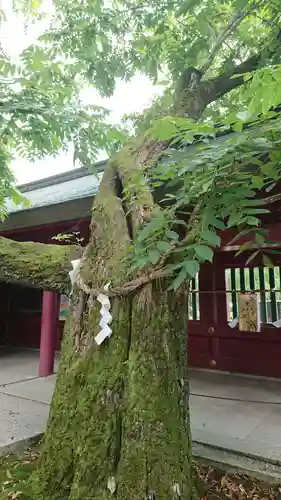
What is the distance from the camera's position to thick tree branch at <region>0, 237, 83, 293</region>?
236 cm

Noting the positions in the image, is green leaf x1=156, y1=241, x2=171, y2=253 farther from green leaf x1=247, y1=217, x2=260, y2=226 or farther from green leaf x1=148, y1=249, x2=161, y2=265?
green leaf x1=247, y1=217, x2=260, y2=226

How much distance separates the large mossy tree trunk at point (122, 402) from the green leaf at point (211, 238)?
465mm

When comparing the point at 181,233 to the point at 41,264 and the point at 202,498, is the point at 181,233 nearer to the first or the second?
the point at 41,264

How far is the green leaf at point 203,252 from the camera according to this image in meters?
1.33

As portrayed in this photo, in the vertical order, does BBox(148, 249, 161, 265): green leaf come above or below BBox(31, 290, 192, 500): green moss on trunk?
above

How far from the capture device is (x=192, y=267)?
1362 millimetres

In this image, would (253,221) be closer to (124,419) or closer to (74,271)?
(124,419)

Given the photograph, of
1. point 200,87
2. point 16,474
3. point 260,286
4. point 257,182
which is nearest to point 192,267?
point 257,182

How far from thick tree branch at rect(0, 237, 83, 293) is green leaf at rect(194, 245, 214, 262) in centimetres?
119

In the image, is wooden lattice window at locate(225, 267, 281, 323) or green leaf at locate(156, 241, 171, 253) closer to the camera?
green leaf at locate(156, 241, 171, 253)

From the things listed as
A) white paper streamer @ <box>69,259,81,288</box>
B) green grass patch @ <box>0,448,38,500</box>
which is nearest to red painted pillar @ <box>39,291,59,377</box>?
green grass patch @ <box>0,448,38,500</box>

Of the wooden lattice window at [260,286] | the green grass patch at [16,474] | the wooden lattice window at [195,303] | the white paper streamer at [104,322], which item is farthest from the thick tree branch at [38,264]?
the wooden lattice window at [195,303]

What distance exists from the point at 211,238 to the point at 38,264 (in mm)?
1387

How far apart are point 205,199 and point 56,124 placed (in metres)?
1.62
